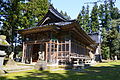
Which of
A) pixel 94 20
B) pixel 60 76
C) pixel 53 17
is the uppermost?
pixel 94 20

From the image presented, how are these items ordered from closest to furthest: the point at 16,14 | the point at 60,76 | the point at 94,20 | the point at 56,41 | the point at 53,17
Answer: the point at 60,76 → the point at 56,41 → the point at 53,17 → the point at 16,14 → the point at 94,20

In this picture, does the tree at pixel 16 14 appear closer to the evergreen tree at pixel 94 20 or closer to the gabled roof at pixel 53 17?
the gabled roof at pixel 53 17

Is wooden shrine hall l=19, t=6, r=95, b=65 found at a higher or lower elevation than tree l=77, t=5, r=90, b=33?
lower

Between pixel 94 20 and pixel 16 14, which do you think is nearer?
pixel 16 14

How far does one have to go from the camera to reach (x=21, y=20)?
72.8ft

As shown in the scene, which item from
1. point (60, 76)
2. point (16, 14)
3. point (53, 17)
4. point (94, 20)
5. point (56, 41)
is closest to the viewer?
point (60, 76)

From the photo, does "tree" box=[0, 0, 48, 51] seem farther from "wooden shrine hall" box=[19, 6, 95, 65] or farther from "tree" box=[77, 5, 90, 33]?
"tree" box=[77, 5, 90, 33]

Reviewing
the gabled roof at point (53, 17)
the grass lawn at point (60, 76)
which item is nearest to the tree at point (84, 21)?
the gabled roof at point (53, 17)

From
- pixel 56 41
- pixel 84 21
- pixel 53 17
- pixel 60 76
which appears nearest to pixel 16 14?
pixel 53 17

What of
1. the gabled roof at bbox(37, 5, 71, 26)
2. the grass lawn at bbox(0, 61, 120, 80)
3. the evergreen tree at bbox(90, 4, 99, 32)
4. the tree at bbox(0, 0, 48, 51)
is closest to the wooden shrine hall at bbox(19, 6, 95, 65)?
the gabled roof at bbox(37, 5, 71, 26)

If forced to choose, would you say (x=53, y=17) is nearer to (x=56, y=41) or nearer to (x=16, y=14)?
(x=56, y=41)

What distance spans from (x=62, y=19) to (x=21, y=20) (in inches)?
401

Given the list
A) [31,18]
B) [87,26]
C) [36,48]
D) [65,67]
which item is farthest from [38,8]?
[87,26]

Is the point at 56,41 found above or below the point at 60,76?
above
